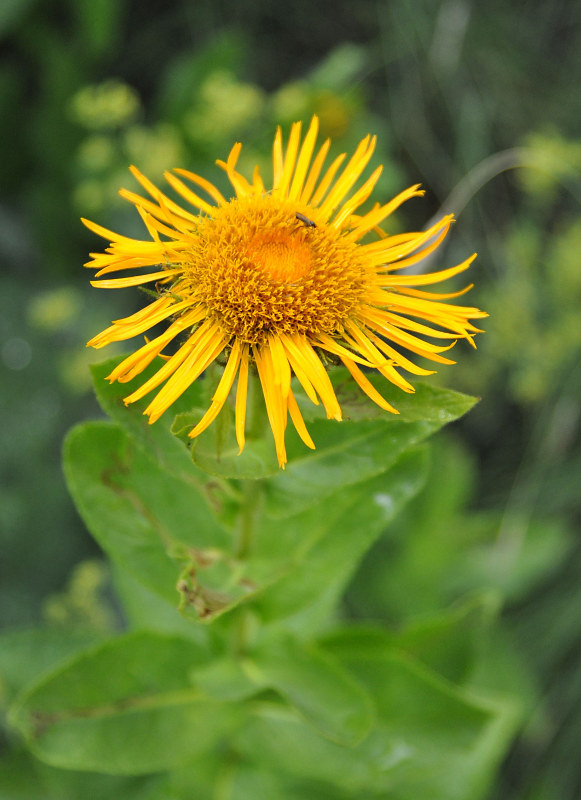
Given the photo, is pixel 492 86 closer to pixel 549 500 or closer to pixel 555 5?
pixel 555 5

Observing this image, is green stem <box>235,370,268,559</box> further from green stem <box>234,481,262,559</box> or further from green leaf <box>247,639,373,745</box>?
green leaf <box>247,639,373,745</box>

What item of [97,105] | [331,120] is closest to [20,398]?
[97,105]

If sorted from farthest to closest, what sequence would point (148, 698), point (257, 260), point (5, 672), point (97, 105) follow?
point (97, 105) < point (5, 672) < point (148, 698) < point (257, 260)

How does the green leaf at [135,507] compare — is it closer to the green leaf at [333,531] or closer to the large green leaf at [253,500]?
the large green leaf at [253,500]

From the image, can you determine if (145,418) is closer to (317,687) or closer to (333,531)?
(333,531)

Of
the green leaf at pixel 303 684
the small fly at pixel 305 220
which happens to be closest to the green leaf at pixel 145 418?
the small fly at pixel 305 220

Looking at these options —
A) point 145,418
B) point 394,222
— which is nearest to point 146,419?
point 145,418

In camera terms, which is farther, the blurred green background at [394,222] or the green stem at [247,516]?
the blurred green background at [394,222]
